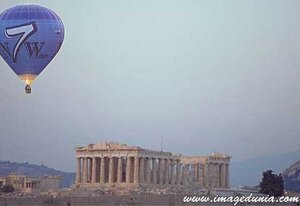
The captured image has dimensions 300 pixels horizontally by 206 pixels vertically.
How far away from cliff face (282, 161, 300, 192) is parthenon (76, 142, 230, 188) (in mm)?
59302

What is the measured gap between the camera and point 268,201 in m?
75.4

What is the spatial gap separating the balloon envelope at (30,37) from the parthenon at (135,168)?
23.4 meters

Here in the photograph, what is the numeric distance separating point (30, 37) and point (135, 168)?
25.1 metres

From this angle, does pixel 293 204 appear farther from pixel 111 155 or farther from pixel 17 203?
pixel 17 203

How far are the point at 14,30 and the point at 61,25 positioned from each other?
2.64 meters

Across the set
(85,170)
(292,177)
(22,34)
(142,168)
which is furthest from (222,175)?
(292,177)

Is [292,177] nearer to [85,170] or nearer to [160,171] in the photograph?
[160,171]

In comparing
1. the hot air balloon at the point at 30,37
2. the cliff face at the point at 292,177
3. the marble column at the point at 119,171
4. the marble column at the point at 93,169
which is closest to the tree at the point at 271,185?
the marble column at the point at 119,171

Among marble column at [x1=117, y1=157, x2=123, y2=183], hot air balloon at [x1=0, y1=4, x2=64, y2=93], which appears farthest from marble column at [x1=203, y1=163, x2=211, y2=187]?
hot air balloon at [x1=0, y1=4, x2=64, y2=93]

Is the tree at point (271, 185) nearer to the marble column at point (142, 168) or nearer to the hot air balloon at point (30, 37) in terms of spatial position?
the marble column at point (142, 168)

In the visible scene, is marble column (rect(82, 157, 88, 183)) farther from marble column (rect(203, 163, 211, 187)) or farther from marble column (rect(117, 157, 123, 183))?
marble column (rect(203, 163, 211, 187))

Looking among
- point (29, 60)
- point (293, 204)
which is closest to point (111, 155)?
point (293, 204)

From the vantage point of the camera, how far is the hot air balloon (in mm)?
61188

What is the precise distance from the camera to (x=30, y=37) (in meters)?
61.6
